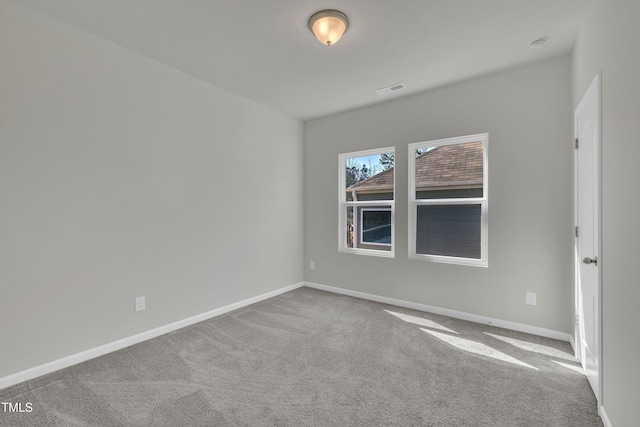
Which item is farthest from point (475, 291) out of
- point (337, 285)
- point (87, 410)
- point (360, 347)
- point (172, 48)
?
point (172, 48)

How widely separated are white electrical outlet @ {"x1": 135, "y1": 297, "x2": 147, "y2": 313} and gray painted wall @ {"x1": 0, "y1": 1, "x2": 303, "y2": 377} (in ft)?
0.12

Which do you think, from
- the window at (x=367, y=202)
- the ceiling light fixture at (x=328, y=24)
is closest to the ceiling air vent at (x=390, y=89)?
the window at (x=367, y=202)

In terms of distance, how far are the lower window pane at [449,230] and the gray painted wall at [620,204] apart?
164 centimetres

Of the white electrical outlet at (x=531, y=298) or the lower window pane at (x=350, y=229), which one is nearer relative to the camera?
the white electrical outlet at (x=531, y=298)

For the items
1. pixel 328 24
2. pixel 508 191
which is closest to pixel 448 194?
pixel 508 191

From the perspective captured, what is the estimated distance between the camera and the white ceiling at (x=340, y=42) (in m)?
2.12

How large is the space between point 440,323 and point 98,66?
4.09m

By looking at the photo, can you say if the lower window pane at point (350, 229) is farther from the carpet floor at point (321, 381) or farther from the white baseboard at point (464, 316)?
the carpet floor at point (321, 381)

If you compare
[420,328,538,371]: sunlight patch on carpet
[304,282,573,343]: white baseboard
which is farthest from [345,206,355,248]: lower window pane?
[420,328,538,371]: sunlight patch on carpet

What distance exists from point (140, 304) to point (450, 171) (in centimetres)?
360

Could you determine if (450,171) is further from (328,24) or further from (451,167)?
(328,24)

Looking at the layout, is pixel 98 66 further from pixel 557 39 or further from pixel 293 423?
pixel 557 39

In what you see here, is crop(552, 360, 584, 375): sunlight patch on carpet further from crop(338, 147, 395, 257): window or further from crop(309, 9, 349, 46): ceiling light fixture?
crop(309, 9, 349, 46): ceiling light fixture

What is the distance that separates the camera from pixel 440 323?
3230 mm
